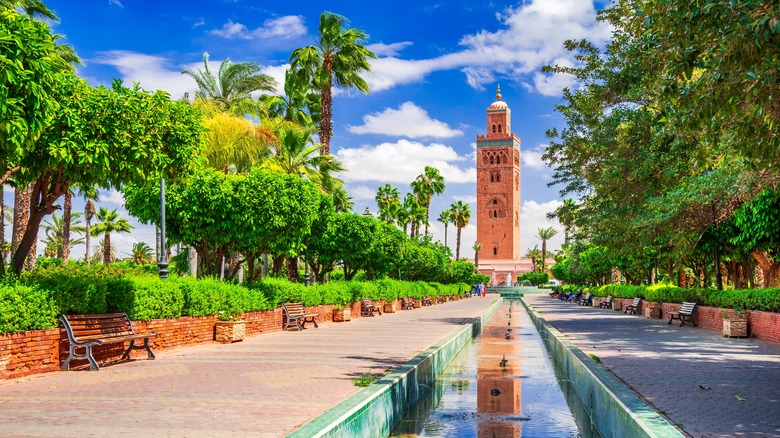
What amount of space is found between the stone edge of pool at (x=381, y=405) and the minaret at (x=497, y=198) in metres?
123

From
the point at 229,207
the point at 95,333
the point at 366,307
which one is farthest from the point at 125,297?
the point at 366,307

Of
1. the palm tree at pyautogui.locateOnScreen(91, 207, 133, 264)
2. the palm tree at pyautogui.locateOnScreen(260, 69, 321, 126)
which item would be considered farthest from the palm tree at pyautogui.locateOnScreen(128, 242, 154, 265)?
the palm tree at pyautogui.locateOnScreen(260, 69, 321, 126)

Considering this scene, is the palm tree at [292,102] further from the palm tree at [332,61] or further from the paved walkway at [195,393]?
the paved walkway at [195,393]

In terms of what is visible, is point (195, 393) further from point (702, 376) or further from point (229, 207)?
point (229, 207)

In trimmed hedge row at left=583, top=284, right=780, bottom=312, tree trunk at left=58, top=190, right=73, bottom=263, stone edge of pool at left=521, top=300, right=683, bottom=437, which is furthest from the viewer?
tree trunk at left=58, top=190, right=73, bottom=263

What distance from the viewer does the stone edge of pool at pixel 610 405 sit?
5911 millimetres

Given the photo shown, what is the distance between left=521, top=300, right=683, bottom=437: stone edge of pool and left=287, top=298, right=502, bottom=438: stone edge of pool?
2.38 m

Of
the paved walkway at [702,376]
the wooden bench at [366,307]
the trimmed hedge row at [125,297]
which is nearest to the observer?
the paved walkway at [702,376]

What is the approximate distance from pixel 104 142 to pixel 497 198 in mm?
126164

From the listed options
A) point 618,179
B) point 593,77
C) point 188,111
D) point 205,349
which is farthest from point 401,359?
point 593,77

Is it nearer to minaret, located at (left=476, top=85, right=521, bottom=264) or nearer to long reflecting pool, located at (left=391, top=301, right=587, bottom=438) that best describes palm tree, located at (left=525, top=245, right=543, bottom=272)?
minaret, located at (left=476, top=85, right=521, bottom=264)

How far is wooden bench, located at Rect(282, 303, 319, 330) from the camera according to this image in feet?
66.2

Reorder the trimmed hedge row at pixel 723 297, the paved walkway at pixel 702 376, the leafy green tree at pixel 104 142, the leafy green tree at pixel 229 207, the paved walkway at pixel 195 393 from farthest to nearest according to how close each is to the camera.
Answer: the leafy green tree at pixel 229 207
the trimmed hedge row at pixel 723 297
the leafy green tree at pixel 104 142
the paved walkway at pixel 702 376
the paved walkway at pixel 195 393

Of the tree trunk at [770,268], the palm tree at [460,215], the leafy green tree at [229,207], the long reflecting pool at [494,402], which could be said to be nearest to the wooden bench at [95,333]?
the long reflecting pool at [494,402]
